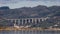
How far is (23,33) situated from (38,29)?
2346 millimetres

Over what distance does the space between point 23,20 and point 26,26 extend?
0.49 meters

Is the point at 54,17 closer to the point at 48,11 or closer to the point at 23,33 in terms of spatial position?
the point at 48,11

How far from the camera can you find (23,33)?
43.8 m

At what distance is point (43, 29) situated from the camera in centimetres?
4172

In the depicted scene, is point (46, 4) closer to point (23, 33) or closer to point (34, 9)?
point (34, 9)

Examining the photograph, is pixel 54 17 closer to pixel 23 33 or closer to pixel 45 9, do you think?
pixel 45 9

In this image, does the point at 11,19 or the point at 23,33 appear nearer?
the point at 11,19

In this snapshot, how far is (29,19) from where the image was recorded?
135 feet

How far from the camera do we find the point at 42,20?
40.8m

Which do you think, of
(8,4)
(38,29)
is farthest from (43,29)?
(8,4)

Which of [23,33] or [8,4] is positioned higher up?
[8,4]

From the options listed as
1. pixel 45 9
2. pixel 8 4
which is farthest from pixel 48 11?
pixel 8 4

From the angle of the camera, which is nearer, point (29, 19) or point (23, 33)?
point (29, 19)

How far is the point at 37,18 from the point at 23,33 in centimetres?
300
